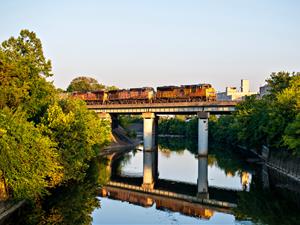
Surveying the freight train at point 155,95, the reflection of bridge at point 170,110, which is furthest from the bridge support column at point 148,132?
the freight train at point 155,95

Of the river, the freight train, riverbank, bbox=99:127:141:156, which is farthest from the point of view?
riverbank, bbox=99:127:141:156

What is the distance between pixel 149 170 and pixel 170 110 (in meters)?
20.0

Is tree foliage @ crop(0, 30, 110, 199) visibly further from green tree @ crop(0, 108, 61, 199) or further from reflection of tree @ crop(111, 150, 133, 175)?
reflection of tree @ crop(111, 150, 133, 175)

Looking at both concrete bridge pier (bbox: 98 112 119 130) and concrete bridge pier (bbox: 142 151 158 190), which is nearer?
concrete bridge pier (bbox: 142 151 158 190)

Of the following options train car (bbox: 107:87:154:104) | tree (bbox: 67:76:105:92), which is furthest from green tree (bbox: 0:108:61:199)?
tree (bbox: 67:76:105:92)

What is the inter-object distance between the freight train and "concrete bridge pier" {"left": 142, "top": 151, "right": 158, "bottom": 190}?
12.3 m

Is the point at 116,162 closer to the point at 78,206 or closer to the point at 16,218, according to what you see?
the point at 78,206

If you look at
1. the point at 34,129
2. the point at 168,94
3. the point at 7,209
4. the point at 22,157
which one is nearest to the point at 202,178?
→ the point at 34,129

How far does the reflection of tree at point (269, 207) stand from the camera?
29359 mm

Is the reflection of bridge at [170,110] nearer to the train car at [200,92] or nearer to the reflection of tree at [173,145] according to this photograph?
the train car at [200,92]

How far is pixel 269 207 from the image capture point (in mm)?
32750

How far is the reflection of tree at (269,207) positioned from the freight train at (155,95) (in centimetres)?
3931

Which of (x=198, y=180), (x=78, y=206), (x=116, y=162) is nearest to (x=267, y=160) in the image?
(x=198, y=180)

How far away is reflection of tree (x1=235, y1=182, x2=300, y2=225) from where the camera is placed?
29.4m
